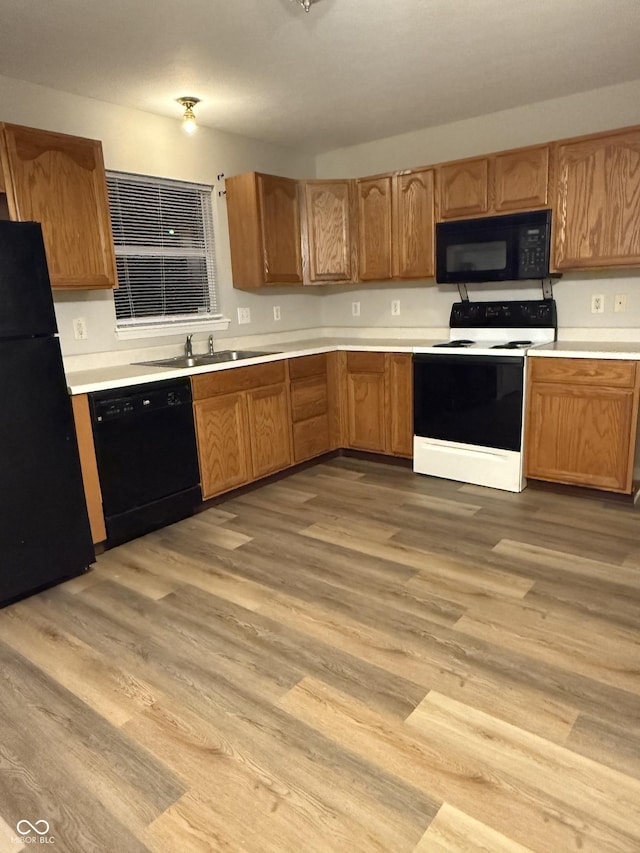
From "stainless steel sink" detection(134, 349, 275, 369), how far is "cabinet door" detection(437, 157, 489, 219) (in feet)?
5.05

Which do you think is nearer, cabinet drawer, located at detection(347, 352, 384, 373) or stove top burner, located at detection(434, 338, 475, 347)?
stove top burner, located at detection(434, 338, 475, 347)

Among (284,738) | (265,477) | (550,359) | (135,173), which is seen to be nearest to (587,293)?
(550,359)

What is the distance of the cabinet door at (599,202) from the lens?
316 cm

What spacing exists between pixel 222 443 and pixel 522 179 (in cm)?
244

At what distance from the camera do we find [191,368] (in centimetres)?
324

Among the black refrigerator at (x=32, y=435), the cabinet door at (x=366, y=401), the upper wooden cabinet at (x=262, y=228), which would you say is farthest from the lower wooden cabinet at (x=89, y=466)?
the cabinet door at (x=366, y=401)

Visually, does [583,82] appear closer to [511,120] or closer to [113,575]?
[511,120]

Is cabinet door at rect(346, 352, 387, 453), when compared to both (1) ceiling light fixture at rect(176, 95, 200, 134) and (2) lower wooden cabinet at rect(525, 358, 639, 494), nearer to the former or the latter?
(2) lower wooden cabinet at rect(525, 358, 639, 494)

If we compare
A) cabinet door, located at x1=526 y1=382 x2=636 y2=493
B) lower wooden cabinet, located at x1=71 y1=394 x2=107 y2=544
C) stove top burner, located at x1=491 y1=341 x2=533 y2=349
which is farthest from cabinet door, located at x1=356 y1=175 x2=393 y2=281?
lower wooden cabinet, located at x1=71 y1=394 x2=107 y2=544

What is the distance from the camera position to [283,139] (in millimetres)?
4289

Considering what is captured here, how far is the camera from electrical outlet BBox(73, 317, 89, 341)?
10.8 ft

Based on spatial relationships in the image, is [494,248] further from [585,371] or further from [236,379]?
[236,379]

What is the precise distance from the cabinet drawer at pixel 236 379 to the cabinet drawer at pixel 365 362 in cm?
61

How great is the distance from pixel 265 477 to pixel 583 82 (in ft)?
10.1
